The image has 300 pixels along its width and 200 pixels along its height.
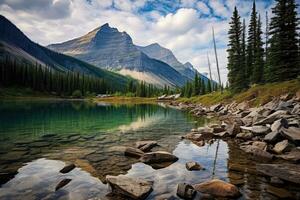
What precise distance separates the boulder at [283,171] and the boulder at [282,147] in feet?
11.3

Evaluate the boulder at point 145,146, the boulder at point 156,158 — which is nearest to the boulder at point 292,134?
the boulder at point 156,158

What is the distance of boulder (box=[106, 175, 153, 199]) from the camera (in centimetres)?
970

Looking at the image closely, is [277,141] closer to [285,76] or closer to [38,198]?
[38,198]

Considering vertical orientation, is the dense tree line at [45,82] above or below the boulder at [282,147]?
above

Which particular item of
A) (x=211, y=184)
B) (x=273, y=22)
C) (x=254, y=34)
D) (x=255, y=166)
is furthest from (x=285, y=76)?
(x=211, y=184)

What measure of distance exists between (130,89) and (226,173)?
18053 centimetres

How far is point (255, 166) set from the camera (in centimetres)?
1368

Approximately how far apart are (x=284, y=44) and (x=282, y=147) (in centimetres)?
3708

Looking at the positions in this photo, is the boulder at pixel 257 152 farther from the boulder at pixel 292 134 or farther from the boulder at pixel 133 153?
the boulder at pixel 133 153

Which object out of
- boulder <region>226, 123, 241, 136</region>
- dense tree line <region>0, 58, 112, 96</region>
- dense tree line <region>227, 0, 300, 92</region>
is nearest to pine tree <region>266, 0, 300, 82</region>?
dense tree line <region>227, 0, 300, 92</region>

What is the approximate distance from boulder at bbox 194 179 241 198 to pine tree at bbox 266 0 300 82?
42406 millimetres

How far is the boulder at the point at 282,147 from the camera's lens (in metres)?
15.5

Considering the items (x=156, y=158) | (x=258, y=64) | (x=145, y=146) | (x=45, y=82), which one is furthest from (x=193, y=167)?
(x=45, y=82)

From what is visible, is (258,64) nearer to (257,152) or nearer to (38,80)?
(257,152)
